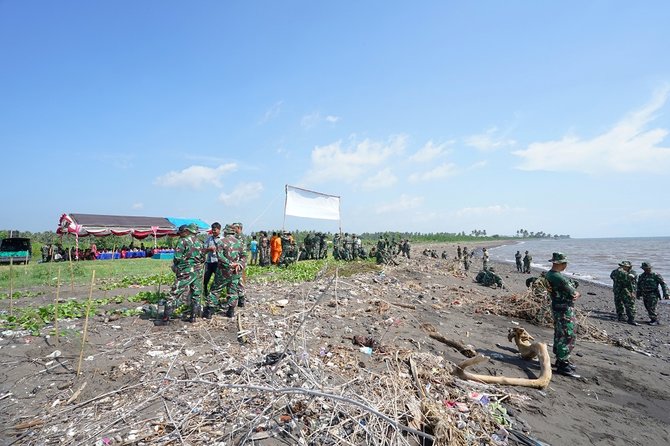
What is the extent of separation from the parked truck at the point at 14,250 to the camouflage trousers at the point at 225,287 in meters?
20.4

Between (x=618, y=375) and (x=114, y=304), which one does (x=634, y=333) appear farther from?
(x=114, y=304)

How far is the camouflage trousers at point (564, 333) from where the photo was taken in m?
5.59

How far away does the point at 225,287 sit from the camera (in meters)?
7.11

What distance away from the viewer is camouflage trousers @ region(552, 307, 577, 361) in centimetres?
559

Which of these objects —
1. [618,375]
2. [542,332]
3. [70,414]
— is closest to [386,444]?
[70,414]

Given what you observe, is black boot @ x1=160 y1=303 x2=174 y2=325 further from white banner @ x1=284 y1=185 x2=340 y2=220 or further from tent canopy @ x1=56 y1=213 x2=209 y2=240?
tent canopy @ x1=56 y1=213 x2=209 y2=240

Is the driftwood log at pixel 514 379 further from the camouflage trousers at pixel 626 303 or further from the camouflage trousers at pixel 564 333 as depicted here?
the camouflage trousers at pixel 626 303

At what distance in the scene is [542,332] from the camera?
8.44 metres

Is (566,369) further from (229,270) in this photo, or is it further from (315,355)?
(229,270)

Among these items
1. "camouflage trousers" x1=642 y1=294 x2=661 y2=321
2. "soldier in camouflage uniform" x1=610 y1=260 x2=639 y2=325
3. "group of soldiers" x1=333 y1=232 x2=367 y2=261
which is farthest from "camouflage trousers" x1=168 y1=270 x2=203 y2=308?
"group of soldiers" x1=333 y1=232 x2=367 y2=261

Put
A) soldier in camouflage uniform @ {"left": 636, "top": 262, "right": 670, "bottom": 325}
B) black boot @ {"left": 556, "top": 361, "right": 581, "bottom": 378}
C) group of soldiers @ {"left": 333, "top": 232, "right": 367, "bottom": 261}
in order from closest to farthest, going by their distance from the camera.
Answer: black boot @ {"left": 556, "top": 361, "right": 581, "bottom": 378}, soldier in camouflage uniform @ {"left": 636, "top": 262, "right": 670, "bottom": 325}, group of soldiers @ {"left": 333, "top": 232, "right": 367, "bottom": 261}

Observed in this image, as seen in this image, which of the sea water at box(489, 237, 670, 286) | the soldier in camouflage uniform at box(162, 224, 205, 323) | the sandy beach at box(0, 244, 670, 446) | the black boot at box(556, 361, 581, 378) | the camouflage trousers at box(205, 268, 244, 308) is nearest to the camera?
the sandy beach at box(0, 244, 670, 446)

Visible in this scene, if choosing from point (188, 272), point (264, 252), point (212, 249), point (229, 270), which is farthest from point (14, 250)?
point (229, 270)

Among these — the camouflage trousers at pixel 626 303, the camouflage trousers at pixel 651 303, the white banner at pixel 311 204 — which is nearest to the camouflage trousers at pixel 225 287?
the white banner at pixel 311 204
